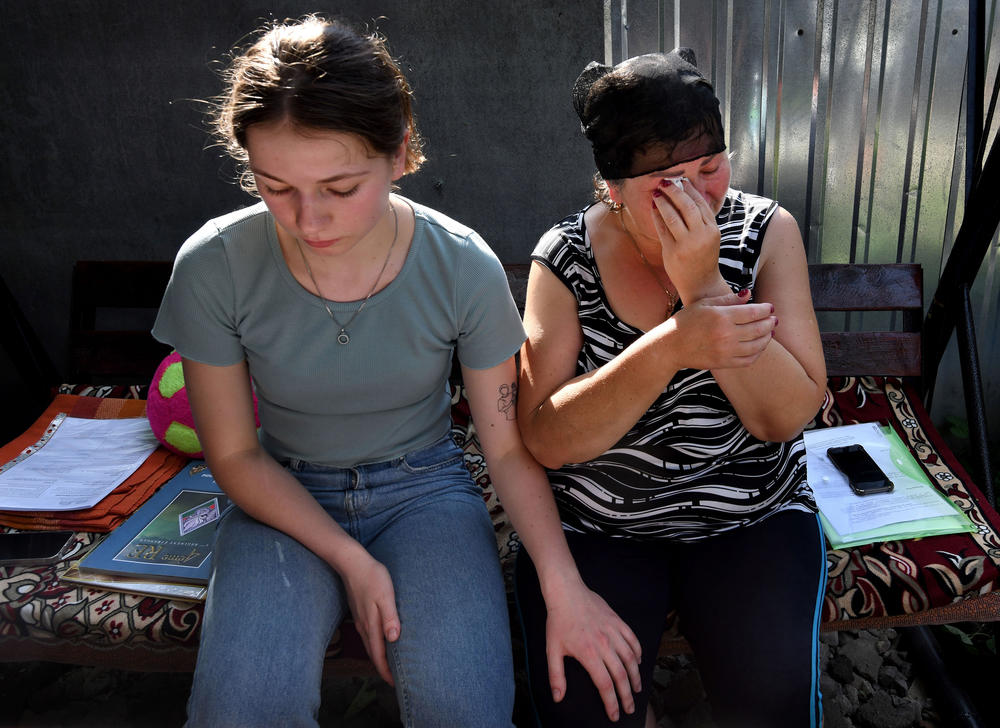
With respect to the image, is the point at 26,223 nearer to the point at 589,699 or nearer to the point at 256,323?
the point at 256,323

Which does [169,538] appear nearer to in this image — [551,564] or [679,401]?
[551,564]

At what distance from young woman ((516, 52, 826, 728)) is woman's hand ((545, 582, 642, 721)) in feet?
0.14

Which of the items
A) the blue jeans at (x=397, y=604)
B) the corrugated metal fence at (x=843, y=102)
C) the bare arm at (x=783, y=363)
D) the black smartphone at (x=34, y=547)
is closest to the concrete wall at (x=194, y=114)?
the corrugated metal fence at (x=843, y=102)

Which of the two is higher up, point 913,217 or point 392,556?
point 913,217

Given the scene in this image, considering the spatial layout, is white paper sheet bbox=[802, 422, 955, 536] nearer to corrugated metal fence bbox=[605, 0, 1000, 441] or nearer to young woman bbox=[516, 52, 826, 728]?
young woman bbox=[516, 52, 826, 728]

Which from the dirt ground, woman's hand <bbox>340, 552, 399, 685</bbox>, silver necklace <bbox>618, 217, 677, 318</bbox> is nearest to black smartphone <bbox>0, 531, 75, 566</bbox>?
the dirt ground

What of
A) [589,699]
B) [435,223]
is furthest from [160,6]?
[589,699]

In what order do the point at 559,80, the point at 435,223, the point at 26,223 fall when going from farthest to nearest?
1. the point at 26,223
2. the point at 559,80
3. the point at 435,223

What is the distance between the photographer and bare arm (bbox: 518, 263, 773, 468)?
1495 millimetres

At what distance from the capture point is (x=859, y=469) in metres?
2.25

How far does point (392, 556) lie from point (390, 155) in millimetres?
876

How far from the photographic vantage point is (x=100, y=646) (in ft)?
6.52

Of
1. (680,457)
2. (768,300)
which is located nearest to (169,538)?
(680,457)

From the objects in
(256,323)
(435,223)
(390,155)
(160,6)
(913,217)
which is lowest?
(913,217)
